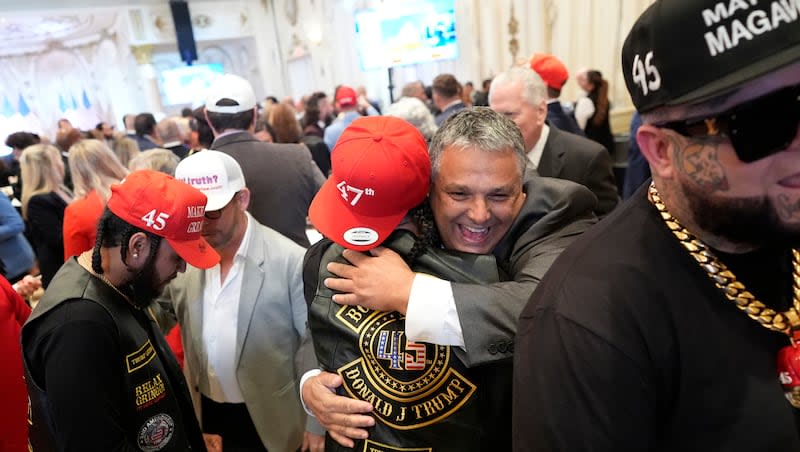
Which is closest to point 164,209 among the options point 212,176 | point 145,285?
point 145,285

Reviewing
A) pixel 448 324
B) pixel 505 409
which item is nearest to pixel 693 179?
pixel 448 324

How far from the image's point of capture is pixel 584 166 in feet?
8.11

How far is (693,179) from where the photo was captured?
0.72 m

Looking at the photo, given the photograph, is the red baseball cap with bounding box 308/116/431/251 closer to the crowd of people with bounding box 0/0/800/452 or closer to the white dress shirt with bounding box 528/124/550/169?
the crowd of people with bounding box 0/0/800/452

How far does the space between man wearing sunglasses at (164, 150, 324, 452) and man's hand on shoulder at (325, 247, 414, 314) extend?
0.82m

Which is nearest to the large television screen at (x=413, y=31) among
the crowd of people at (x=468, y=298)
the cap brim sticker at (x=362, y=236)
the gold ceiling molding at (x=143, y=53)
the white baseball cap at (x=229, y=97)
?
the white baseball cap at (x=229, y=97)

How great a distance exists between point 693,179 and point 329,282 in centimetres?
78

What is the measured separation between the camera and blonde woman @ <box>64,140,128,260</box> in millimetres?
2697

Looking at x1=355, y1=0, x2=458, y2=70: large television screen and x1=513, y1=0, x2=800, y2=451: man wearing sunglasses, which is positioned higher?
x1=355, y1=0, x2=458, y2=70: large television screen

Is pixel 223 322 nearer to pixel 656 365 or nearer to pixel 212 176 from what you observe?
pixel 212 176

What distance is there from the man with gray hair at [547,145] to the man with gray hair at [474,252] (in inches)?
50.3

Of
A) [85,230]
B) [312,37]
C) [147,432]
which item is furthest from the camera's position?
[312,37]

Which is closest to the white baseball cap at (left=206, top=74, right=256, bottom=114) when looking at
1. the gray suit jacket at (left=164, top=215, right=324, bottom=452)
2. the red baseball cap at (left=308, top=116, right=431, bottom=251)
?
the gray suit jacket at (left=164, top=215, right=324, bottom=452)

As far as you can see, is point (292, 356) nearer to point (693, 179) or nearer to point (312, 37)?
point (693, 179)
